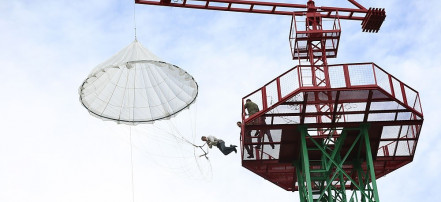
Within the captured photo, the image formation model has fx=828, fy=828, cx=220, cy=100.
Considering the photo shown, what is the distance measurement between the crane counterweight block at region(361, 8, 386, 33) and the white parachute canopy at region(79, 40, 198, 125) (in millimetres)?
10198

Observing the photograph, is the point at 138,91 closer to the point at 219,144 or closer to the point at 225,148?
the point at 219,144

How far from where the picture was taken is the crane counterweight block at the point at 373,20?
43.2 metres

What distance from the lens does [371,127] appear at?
37062mm

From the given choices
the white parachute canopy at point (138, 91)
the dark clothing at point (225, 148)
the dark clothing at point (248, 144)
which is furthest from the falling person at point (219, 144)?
the white parachute canopy at point (138, 91)

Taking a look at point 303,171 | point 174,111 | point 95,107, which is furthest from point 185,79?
point 303,171

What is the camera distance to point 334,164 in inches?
1444

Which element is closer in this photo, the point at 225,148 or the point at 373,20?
the point at 225,148

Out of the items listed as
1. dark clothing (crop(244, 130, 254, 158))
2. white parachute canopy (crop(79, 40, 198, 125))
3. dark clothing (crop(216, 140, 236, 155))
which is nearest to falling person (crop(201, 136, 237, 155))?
dark clothing (crop(216, 140, 236, 155))

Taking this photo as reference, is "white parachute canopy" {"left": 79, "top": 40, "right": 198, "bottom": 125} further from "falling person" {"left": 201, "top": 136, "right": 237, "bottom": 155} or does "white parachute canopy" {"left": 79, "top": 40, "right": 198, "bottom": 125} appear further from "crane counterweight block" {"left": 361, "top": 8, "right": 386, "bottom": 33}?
"crane counterweight block" {"left": 361, "top": 8, "right": 386, "bottom": 33}

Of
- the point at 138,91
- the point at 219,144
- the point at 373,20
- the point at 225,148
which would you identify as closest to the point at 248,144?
the point at 225,148

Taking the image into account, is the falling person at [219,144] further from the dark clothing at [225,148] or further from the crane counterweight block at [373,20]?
the crane counterweight block at [373,20]

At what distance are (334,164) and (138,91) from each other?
34.5ft

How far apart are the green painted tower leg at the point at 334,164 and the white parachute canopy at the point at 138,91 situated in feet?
21.1

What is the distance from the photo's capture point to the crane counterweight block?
43.2 metres
